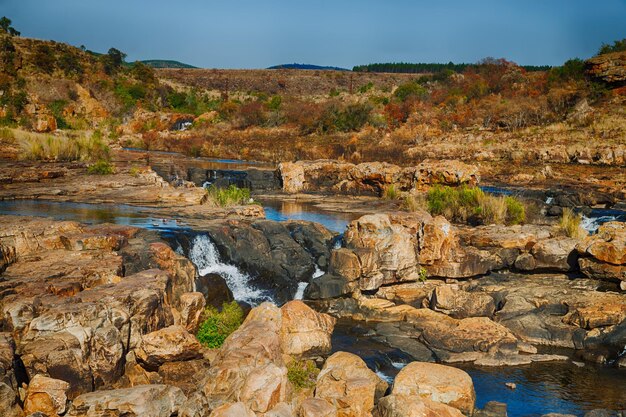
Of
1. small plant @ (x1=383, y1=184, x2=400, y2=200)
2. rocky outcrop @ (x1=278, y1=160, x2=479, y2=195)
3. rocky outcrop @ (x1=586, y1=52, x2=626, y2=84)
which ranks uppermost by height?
rocky outcrop @ (x1=586, y1=52, x2=626, y2=84)

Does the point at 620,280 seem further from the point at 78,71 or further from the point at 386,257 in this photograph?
the point at 78,71

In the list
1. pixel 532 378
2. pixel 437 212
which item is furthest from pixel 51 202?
pixel 532 378

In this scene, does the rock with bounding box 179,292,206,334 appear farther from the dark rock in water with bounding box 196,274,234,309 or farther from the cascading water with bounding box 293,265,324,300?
the cascading water with bounding box 293,265,324,300

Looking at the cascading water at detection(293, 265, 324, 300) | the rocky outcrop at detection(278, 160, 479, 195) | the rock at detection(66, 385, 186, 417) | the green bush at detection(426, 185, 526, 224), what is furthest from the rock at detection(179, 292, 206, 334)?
the rocky outcrop at detection(278, 160, 479, 195)

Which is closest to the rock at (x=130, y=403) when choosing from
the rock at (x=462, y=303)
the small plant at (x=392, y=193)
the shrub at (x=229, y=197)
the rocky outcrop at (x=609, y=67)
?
→ the rock at (x=462, y=303)

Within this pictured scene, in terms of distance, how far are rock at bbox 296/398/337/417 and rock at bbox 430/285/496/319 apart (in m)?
5.64

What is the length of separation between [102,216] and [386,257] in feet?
24.3

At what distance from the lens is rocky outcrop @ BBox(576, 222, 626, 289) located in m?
13.2

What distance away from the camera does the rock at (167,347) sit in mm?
8453

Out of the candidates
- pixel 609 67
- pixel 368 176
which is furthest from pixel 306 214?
pixel 609 67

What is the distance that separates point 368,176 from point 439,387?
1743 centimetres

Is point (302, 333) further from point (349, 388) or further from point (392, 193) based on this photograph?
point (392, 193)

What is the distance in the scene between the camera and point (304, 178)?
27.0 m

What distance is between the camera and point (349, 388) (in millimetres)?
7902
